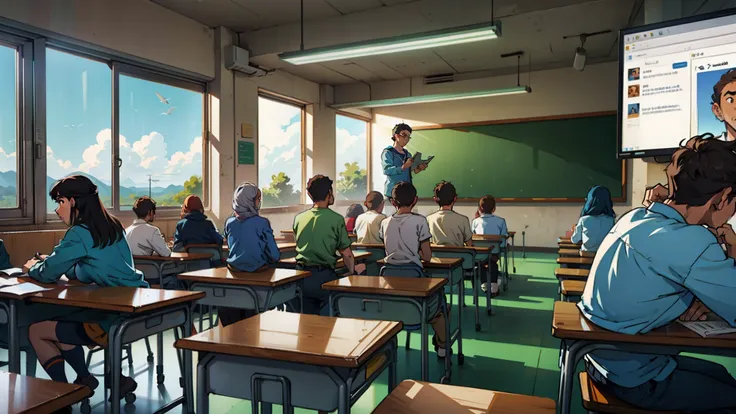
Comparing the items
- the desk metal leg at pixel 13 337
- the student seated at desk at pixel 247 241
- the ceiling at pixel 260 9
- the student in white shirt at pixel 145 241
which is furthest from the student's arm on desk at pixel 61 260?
the ceiling at pixel 260 9

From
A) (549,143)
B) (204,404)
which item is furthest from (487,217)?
(204,404)

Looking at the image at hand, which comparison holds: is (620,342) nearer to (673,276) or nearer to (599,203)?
(673,276)

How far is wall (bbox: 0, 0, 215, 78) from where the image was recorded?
448 centimetres

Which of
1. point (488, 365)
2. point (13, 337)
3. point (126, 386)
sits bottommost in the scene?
point (488, 365)

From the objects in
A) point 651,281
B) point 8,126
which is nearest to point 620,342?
point 651,281

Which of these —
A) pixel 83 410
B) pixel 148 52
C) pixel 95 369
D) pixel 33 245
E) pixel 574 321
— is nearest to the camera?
pixel 574 321

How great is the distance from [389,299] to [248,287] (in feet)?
2.87

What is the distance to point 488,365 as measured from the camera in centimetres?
308

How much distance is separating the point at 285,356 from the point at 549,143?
837 cm

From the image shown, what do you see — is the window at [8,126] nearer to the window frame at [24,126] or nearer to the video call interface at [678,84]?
the window frame at [24,126]

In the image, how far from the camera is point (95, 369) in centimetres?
300

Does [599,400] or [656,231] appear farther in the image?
[599,400]

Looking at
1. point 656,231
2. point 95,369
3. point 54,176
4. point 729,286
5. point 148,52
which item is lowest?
point 95,369

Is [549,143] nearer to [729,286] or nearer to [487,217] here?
[487,217]
